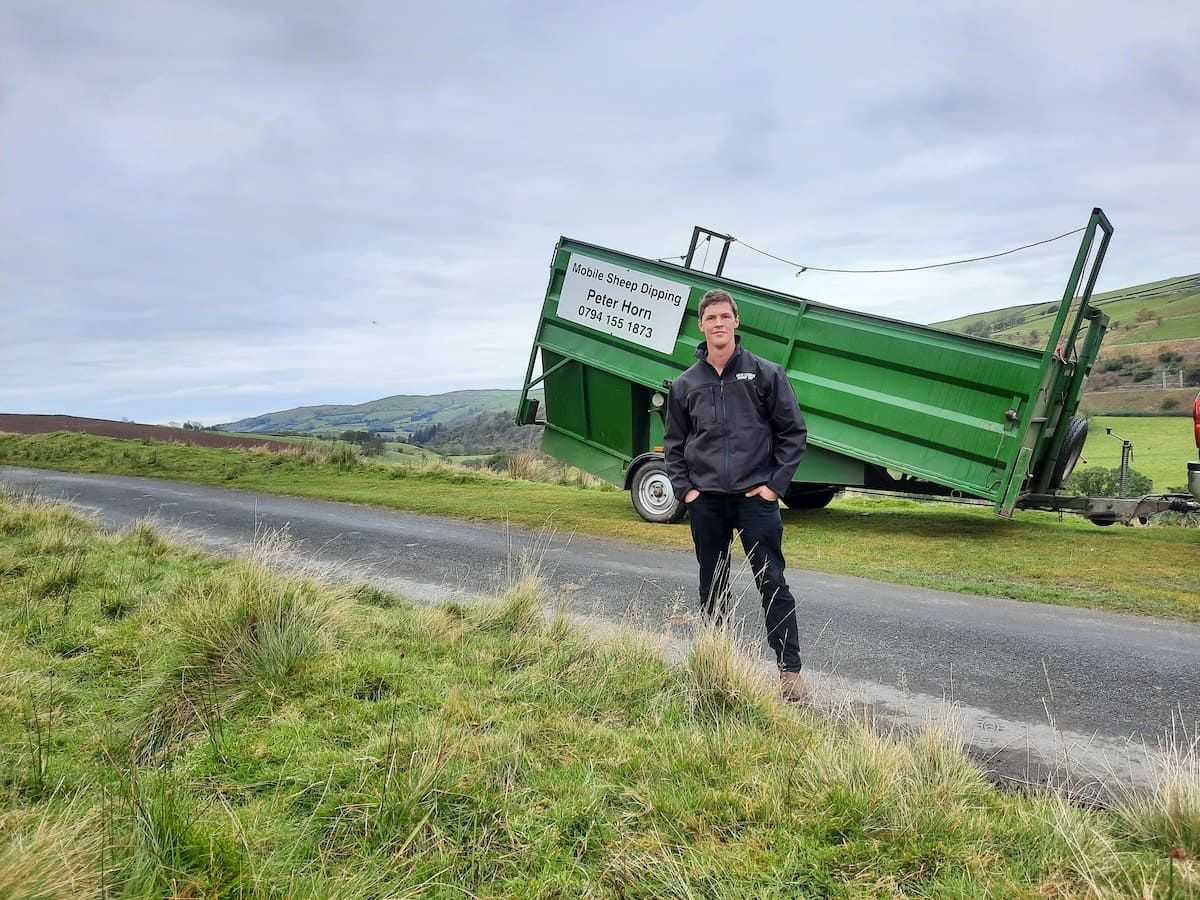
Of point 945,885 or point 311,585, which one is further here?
point 311,585

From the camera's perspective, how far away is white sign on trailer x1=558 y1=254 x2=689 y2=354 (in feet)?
35.0

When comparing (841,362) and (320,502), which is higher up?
(841,362)

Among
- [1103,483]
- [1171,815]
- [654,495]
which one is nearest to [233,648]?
[1171,815]

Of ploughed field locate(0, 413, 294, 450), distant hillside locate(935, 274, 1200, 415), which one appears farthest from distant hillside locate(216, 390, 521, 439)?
ploughed field locate(0, 413, 294, 450)

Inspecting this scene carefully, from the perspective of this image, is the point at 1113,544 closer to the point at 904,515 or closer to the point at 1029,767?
the point at 904,515

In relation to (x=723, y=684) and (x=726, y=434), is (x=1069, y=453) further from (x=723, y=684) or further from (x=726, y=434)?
(x=723, y=684)

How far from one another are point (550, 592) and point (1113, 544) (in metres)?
6.34

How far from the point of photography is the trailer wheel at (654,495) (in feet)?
35.1

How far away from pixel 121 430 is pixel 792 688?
98.3 ft

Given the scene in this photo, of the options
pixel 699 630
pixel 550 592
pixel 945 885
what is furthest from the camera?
pixel 550 592

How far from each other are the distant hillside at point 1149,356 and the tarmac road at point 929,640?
77.6ft

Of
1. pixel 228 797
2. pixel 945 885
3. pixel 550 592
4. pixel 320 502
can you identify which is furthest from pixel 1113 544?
pixel 320 502

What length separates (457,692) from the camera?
140 inches

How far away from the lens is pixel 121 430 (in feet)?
91.9
